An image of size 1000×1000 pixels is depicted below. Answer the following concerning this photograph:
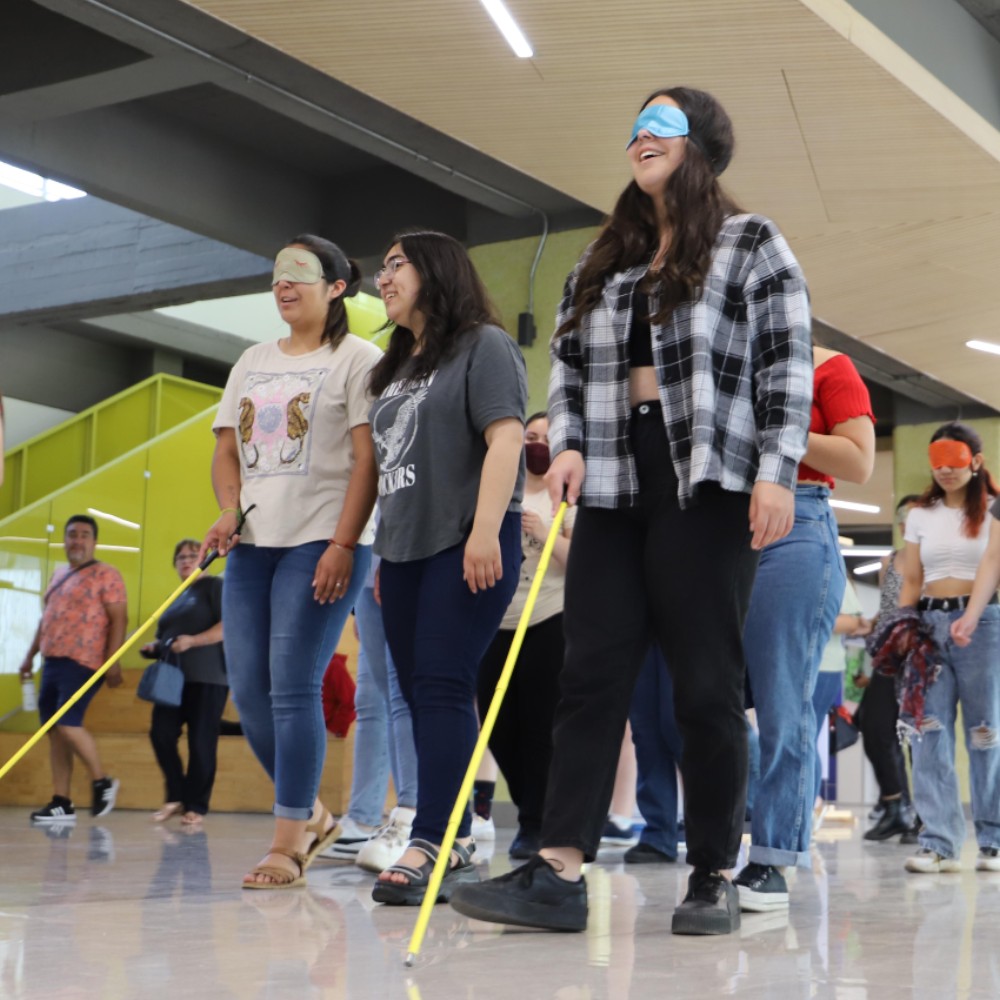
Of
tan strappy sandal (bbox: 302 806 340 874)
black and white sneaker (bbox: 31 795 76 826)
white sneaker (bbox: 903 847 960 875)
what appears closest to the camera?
tan strappy sandal (bbox: 302 806 340 874)

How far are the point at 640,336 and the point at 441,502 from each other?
2.12ft

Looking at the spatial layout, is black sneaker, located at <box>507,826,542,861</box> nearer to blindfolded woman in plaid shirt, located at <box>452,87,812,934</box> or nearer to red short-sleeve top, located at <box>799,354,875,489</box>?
red short-sleeve top, located at <box>799,354,875,489</box>

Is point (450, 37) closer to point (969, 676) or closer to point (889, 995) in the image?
point (969, 676)

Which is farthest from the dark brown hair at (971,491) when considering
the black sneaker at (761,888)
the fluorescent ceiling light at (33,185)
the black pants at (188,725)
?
the fluorescent ceiling light at (33,185)

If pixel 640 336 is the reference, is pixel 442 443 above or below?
below

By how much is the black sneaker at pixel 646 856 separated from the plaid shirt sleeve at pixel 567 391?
2173 mm

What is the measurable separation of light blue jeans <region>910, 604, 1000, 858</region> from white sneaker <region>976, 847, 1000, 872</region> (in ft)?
0.09

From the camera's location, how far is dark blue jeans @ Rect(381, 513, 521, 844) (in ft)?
9.60

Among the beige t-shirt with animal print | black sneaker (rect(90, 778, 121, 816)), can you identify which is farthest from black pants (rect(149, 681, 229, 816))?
the beige t-shirt with animal print

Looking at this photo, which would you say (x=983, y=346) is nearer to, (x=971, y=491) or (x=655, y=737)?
(x=971, y=491)

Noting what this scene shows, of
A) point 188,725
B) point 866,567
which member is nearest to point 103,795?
point 188,725

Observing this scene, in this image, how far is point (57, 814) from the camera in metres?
6.29

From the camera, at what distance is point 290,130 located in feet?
28.0

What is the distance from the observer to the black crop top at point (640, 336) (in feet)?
8.61
